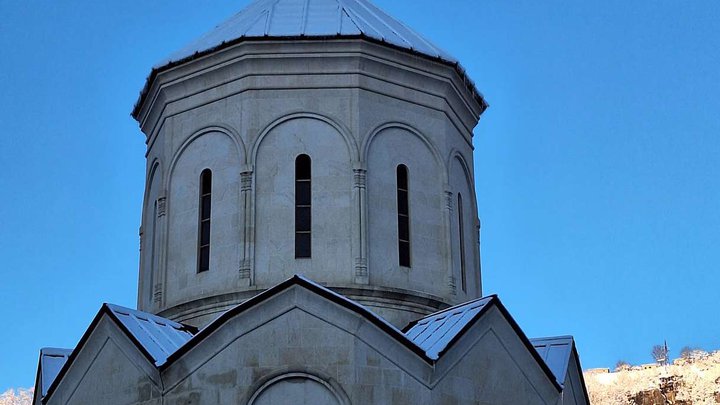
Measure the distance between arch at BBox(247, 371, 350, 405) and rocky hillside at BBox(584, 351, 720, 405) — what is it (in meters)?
61.6

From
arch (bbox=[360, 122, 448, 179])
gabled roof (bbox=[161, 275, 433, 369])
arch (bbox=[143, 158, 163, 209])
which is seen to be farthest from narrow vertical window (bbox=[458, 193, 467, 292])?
arch (bbox=[143, 158, 163, 209])

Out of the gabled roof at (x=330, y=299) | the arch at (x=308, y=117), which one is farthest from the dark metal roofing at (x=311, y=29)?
the gabled roof at (x=330, y=299)

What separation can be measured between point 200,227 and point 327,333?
4786 millimetres

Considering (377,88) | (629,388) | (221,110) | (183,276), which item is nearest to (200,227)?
(183,276)

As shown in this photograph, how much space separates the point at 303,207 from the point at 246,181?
1.10 metres

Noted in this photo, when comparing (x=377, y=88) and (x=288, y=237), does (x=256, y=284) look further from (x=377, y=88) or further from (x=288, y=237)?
(x=377, y=88)

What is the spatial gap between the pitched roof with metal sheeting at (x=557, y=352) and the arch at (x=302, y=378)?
14.2ft

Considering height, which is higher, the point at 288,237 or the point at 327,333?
the point at 288,237

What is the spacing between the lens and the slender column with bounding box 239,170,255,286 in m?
17.6

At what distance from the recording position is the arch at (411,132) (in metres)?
18.4

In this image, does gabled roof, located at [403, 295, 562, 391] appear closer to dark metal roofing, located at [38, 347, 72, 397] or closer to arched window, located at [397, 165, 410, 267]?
arched window, located at [397, 165, 410, 267]

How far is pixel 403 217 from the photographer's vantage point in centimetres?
1867

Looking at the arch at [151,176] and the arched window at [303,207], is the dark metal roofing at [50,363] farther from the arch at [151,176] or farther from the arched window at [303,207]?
the arched window at [303,207]

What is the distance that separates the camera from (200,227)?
1861cm
